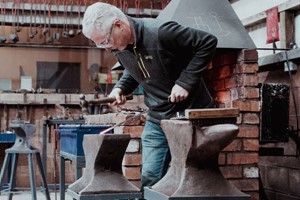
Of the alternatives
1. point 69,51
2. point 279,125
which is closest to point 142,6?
point 69,51

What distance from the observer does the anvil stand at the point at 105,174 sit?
253 cm

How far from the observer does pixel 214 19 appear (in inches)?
179

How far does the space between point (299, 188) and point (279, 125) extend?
0.61m

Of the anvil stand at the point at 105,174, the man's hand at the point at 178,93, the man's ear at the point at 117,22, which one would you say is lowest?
the anvil stand at the point at 105,174

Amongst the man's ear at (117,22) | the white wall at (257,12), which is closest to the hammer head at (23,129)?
the white wall at (257,12)

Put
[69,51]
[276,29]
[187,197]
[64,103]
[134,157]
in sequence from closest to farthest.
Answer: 1. [187,197]
2. [134,157]
3. [276,29]
4. [64,103]
5. [69,51]

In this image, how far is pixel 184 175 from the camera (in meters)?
2.17

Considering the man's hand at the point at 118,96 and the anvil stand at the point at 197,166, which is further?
the man's hand at the point at 118,96

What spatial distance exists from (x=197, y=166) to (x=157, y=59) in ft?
1.94

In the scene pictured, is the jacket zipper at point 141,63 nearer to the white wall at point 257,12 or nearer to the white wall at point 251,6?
the white wall at point 257,12

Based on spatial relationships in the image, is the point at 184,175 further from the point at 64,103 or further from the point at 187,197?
the point at 64,103

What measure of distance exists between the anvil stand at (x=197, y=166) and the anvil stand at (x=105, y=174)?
1.06 ft

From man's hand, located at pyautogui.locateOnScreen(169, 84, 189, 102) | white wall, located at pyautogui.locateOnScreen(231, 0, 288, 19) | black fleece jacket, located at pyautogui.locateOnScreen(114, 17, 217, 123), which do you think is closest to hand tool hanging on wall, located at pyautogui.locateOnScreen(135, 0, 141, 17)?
white wall, located at pyautogui.locateOnScreen(231, 0, 288, 19)

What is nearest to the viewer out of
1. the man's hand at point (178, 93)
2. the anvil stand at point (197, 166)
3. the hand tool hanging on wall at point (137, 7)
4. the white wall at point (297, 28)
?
the anvil stand at point (197, 166)
